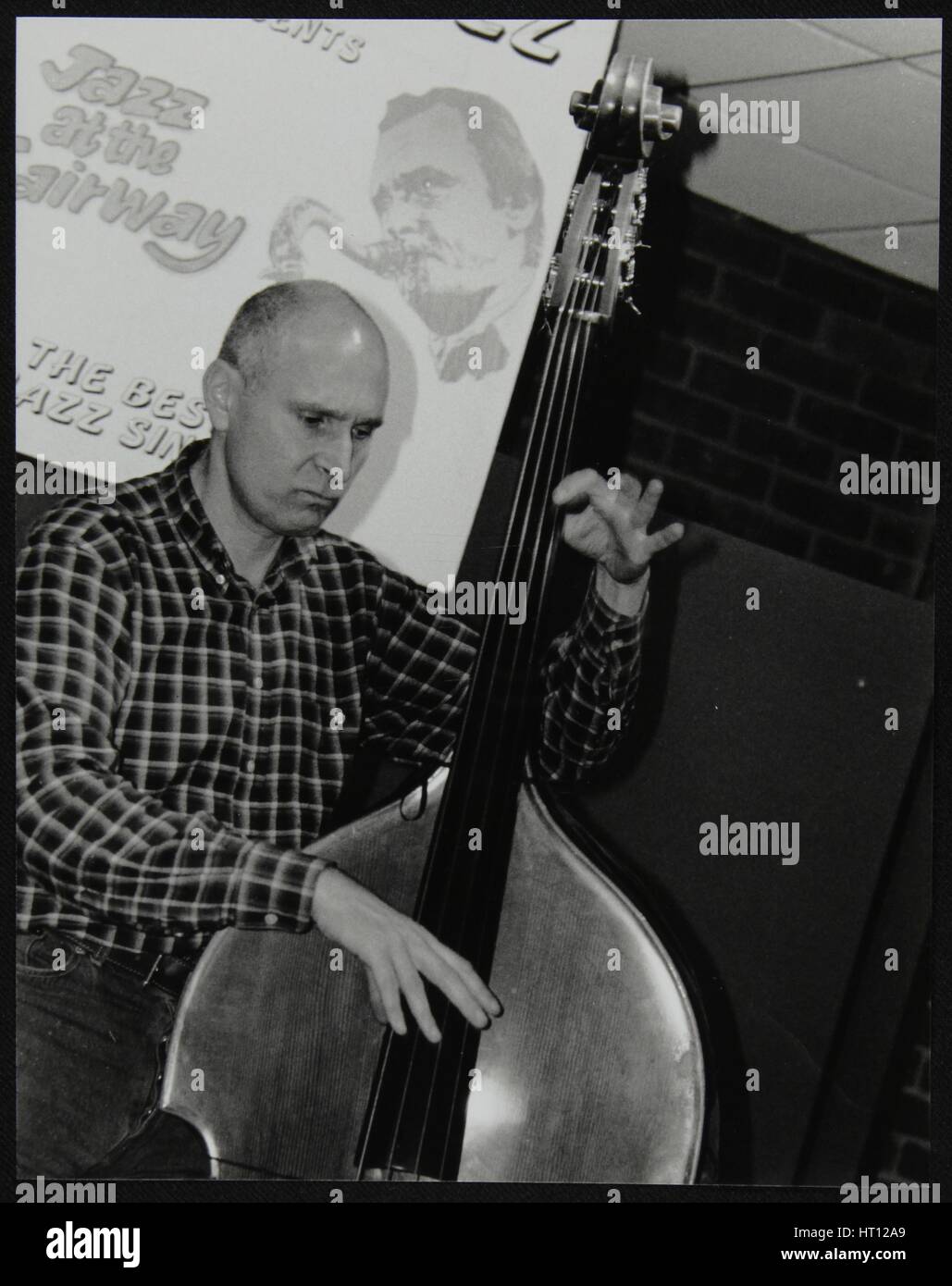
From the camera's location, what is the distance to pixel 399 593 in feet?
4.48

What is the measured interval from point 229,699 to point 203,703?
0.09 ft

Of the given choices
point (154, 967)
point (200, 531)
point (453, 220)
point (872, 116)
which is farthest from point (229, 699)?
point (872, 116)

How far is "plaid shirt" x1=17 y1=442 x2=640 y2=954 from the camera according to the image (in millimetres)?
1197

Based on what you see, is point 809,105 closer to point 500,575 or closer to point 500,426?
point 500,426

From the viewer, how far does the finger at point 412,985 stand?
1174mm

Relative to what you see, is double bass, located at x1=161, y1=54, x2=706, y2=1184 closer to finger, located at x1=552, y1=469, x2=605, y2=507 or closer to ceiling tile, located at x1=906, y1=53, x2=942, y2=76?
finger, located at x1=552, y1=469, x2=605, y2=507

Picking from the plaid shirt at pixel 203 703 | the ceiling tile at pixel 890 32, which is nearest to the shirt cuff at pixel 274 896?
the plaid shirt at pixel 203 703

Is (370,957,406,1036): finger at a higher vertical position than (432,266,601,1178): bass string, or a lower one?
lower

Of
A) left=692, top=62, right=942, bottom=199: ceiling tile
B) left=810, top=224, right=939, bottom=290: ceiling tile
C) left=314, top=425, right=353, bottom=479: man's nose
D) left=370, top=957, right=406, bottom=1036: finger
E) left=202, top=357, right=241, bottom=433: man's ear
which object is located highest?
left=692, top=62, right=942, bottom=199: ceiling tile

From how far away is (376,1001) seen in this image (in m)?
1.18

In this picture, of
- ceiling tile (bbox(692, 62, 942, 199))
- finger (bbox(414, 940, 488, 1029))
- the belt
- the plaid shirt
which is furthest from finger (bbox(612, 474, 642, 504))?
the belt

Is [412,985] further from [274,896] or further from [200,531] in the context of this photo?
[200,531]

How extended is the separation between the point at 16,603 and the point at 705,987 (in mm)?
907

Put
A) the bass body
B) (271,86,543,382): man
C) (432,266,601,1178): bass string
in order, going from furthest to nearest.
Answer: (271,86,543,382): man, (432,266,601,1178): bass string, the bass body
